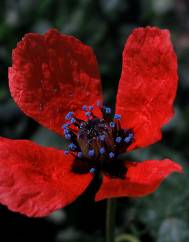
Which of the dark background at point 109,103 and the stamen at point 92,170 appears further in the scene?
the dark background at point 109,103

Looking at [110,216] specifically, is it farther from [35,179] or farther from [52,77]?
[52,77]

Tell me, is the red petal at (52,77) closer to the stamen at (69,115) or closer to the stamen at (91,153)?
the stamen at (69,115)

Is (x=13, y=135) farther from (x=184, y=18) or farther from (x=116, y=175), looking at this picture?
(x=184, y=18)

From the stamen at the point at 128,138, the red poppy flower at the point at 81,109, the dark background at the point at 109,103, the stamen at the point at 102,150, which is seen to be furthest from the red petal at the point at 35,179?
the dark background at the point at 109,103

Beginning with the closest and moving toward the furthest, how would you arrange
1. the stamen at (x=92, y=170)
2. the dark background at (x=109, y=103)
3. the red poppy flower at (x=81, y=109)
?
the red poppy flower at (x=81, y=109)
the stamen at (x=92, y=170)
the dark background at (x=109, y=103)

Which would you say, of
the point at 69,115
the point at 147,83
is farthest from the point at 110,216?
the point at 147,83

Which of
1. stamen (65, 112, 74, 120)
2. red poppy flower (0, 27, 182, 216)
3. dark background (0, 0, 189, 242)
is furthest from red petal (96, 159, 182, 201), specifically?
dark background (0, 0, 189, 242)

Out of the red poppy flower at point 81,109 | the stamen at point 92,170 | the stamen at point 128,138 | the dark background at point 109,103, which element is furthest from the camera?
the dark background at point 109,103

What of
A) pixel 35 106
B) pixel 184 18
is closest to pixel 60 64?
pixel 35 106
